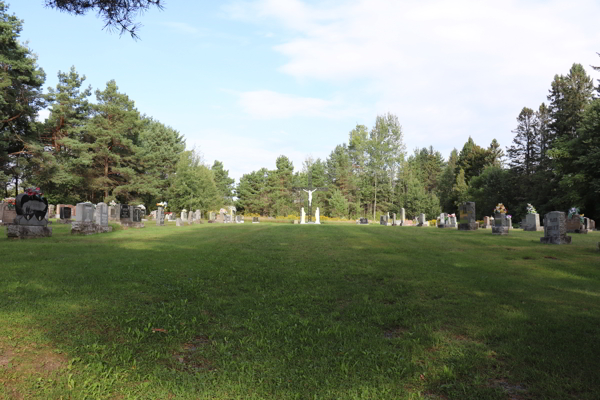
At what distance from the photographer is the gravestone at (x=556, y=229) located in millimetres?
13359

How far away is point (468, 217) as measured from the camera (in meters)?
21.9

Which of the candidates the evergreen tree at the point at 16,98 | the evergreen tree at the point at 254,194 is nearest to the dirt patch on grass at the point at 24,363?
the evergreen tree at the point at 16,98

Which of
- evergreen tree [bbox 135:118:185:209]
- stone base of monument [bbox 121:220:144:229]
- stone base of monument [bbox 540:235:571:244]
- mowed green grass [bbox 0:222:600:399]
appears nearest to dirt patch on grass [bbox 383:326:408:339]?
mowed green grass [bbox 0:222:600:399]

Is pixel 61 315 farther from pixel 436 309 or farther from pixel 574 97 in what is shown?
pixel 574 97

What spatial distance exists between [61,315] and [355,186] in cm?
5746

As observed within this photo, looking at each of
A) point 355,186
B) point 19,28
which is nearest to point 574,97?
point 355,186

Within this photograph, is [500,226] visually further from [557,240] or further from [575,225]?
[575,225]

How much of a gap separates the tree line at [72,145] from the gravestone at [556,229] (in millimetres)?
35607

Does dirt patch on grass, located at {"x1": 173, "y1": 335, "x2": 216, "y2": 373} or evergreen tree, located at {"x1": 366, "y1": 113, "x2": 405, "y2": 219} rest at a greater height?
evergreen tree, located at {"x1": 366, "y1": 113, "x2": 405, "y2": 219}

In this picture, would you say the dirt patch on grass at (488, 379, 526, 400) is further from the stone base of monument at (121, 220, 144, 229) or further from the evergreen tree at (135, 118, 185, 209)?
the evergreen tree at (135, 118, 185, 209)

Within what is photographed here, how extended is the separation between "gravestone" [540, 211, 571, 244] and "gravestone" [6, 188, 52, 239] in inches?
797

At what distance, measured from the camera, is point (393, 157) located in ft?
185

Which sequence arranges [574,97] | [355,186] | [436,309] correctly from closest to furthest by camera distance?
[436,309], [574,97], [355,186]

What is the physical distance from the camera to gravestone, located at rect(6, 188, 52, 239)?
1352 cm
